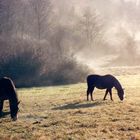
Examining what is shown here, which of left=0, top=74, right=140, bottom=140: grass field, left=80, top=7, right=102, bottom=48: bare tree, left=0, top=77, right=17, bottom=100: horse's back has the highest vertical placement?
left=80, top=7, right=102, bottom=48: bare tree

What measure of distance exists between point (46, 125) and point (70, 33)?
70.7 meters

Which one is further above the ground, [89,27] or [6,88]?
[89,27]

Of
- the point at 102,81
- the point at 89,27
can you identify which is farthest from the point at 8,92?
the point at 89,27

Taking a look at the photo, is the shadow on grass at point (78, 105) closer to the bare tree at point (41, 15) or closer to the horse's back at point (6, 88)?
the horse's back at point (6, 88)

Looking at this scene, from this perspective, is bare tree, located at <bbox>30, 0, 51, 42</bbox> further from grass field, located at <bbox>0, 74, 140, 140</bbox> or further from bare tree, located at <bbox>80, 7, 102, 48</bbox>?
grass field, located at <bbox>0, 74, 140, 140</bbox>

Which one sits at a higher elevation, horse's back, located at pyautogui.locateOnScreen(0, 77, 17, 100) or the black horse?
horse's back, located at pyautogui.locateOnScreen(0, 77, 17, 100)

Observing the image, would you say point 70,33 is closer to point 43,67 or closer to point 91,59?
point 91,59

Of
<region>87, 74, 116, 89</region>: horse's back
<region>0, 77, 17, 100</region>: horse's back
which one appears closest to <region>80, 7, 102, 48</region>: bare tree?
<region>87, 74, 116, 89</region>: horse's back

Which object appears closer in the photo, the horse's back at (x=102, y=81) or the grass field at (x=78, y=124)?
the grass field at (x=78, y=124)

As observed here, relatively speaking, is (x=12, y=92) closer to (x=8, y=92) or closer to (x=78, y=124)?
(x=8, y=92)

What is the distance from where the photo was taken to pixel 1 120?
21203mm

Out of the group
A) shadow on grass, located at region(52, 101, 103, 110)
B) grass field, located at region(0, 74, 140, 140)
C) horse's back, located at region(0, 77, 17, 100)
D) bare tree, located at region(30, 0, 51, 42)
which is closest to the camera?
grass field, located at region(0, 74, 140, 140)

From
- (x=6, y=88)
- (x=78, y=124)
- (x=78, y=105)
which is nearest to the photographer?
(x=78, y=124)

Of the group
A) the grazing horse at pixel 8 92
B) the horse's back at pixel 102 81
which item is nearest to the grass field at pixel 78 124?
the grazing horse at pixel 8 92
